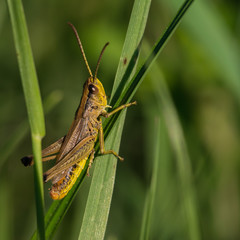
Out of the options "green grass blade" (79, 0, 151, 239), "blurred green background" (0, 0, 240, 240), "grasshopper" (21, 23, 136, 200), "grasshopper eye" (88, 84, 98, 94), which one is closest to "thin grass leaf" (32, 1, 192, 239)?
"green grass blade" (79, 0, 151, 239)

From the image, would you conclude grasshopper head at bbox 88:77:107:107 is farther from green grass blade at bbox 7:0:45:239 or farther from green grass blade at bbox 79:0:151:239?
Answer: green grass blade at bbox 7:0:45:239

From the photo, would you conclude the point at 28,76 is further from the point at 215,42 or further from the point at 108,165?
the point at 215,42

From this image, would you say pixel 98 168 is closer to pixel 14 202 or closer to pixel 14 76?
pixel 14 202

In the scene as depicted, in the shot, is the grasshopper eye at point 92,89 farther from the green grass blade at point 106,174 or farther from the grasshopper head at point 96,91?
the green grass blade at point 106,174

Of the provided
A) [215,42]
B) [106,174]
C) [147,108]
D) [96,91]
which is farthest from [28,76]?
[147,108]

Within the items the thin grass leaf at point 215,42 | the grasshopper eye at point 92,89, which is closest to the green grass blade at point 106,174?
the grasshopper eye at point 92,89

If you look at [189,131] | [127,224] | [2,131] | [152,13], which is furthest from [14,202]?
[152,13]

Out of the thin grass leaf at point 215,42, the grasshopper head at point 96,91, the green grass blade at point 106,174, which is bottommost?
the green grass blade at point 106,174
